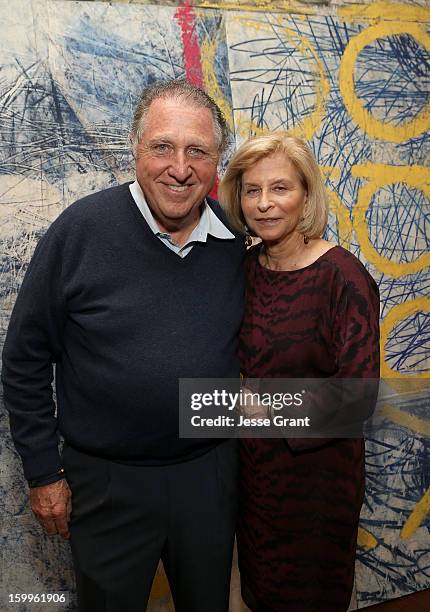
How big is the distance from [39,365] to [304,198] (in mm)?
726

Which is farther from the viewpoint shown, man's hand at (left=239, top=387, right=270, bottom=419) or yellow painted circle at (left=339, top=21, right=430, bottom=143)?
yellow painted circle at (left=339, top=21, right=430, bottom=143)

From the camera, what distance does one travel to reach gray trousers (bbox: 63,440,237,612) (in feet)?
4.06

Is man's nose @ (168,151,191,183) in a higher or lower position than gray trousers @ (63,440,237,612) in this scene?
higher

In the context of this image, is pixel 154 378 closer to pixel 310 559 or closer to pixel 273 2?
pixel 310 559

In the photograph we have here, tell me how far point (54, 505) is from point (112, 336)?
0.44 meters

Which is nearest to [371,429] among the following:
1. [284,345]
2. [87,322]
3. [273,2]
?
[284,345]

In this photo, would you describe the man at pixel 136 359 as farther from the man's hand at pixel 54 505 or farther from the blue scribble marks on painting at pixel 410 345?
the blue scribble marks on painting at pixel 410 345

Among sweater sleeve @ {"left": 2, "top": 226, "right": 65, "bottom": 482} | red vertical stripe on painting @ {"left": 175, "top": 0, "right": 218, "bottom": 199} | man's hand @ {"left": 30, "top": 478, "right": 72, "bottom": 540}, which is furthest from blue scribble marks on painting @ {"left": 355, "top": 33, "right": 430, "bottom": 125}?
man's hand @ {"left": 30, "top": 478, "right": 72, "bottom": 540}

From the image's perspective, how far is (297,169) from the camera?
4.12ft

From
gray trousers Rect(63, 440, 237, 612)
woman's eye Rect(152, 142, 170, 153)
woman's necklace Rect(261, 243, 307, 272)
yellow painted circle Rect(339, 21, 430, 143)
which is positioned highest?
yellow painted circle Rect(339, 21, 430, 143)

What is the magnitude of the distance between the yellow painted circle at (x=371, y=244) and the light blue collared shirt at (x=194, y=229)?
0.76 m

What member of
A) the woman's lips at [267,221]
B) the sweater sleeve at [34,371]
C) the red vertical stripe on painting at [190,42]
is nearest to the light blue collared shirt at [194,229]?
the woman's lips at [267,221]

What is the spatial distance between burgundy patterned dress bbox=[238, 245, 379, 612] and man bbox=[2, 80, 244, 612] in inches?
2.7

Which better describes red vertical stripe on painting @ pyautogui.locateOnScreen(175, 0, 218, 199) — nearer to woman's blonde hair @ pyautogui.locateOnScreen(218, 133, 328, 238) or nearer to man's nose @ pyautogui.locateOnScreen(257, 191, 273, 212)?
woman's blonde hair @ pyautogui.locateOnScreen(218, 133, 328, 238)
